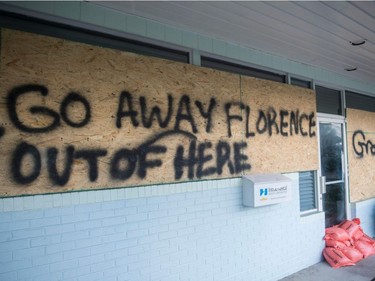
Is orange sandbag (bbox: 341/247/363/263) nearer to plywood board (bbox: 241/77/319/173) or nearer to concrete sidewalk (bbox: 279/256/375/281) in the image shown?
concrete sidewalk (bbox: 279/256/375/281)

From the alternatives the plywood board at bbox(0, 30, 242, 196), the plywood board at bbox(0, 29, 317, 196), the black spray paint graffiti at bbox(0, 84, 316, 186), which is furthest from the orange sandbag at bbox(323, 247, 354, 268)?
the plywood board at bbox(0, 30, 242, 196)

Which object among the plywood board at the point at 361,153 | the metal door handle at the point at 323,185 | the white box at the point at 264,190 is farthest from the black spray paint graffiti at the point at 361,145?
the white box at the point at 264,190

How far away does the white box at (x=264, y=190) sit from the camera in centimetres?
411

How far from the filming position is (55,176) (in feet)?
9.29

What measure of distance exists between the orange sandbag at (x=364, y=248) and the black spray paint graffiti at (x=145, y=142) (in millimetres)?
2481

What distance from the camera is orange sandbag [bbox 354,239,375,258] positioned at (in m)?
5.45

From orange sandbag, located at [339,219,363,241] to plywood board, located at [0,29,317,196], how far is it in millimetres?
2334

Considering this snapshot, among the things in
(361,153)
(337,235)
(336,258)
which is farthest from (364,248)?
(361,153)

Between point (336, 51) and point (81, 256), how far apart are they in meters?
4.39

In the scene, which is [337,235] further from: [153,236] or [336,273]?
[153,236]

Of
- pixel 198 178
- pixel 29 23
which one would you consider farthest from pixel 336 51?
pixel 29 23

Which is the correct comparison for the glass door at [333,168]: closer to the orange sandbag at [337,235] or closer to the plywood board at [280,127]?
the orange sandbag at [337,235]

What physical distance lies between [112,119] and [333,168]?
4673 mm

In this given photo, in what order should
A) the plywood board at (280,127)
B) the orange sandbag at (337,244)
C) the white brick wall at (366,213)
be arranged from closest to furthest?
1. the plywood board at (280,127)
2. the orange sandbag at (337,244)
3. the white brick wall at (366,213)
